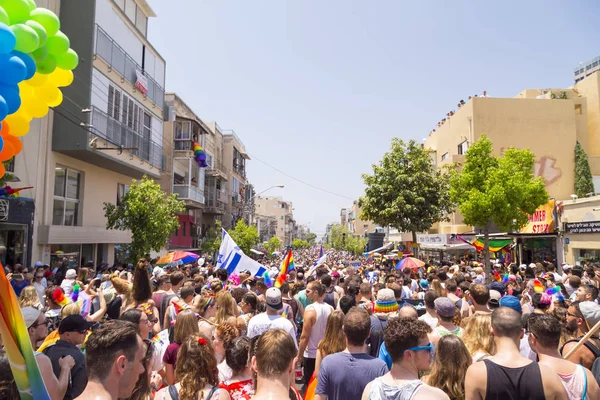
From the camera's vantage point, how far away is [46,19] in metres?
3.59

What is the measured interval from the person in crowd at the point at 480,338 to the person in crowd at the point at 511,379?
797 mm

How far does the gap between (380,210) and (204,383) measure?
19682 mm

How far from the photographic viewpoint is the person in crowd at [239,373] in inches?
124

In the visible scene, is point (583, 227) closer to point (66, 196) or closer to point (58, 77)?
point (58, 77)

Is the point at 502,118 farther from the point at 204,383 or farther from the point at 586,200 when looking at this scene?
the point at 204,383

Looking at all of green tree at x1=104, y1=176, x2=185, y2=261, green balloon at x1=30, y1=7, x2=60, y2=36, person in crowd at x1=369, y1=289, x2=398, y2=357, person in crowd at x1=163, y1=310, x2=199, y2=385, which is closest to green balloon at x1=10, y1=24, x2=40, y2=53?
green balloon at x1=30, y1=7, x2=60, y2=36

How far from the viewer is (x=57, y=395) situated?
3037 millimetres

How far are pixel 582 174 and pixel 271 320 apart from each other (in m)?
30.2

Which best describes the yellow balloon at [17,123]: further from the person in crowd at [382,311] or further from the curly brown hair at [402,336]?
the person in crowd at [382,311]

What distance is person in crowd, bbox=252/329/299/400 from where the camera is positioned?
105 inches

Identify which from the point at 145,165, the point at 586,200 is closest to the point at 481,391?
the point at 145,165

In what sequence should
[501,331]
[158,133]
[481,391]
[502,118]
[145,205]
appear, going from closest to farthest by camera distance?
1. [481,391]
2. [501,331]
3. [145,205]
4. [158,133]
5. [502,118]

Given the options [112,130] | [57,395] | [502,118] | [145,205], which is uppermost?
[502,118]

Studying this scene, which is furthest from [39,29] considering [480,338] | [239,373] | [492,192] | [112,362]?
[492,192]
